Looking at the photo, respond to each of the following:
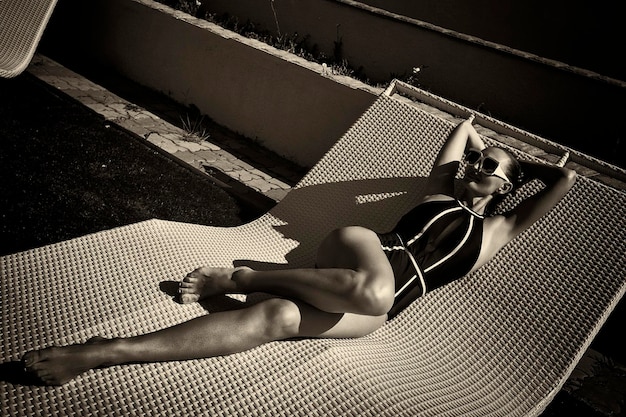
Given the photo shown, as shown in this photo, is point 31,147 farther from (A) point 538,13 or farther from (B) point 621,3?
(B) point 621,3

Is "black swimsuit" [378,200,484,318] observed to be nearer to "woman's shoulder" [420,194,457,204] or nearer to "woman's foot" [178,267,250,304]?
"woman's shoulder" [420,194,457,204]

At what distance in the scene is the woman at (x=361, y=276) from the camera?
5.94ft

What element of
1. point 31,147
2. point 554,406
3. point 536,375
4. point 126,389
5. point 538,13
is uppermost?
point 538,13

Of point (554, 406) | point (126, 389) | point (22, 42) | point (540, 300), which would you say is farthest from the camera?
point (22, 42)

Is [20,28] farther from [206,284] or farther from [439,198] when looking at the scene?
[439,198]

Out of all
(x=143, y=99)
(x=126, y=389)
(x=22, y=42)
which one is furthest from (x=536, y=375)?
(x=143, y=99)

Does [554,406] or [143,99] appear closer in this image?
[554,406]

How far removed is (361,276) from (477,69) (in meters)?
4.72

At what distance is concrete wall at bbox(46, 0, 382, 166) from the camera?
15.3 feet

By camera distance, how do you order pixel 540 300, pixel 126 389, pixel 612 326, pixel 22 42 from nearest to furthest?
pixel 126 389 < pixel 540 300 < pixel 612 326 < pixel 22 42

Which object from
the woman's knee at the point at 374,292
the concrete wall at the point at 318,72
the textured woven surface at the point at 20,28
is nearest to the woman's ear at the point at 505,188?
the woman's knee at the point at 374,292

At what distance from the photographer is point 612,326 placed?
314 cm

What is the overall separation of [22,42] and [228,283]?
332 centimetres

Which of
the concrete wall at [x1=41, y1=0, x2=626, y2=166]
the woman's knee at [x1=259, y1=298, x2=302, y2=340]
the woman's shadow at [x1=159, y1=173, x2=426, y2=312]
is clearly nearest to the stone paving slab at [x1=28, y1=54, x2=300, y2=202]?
the concrete wall at [x1=41, y1=0, x2=626, y2=166]
